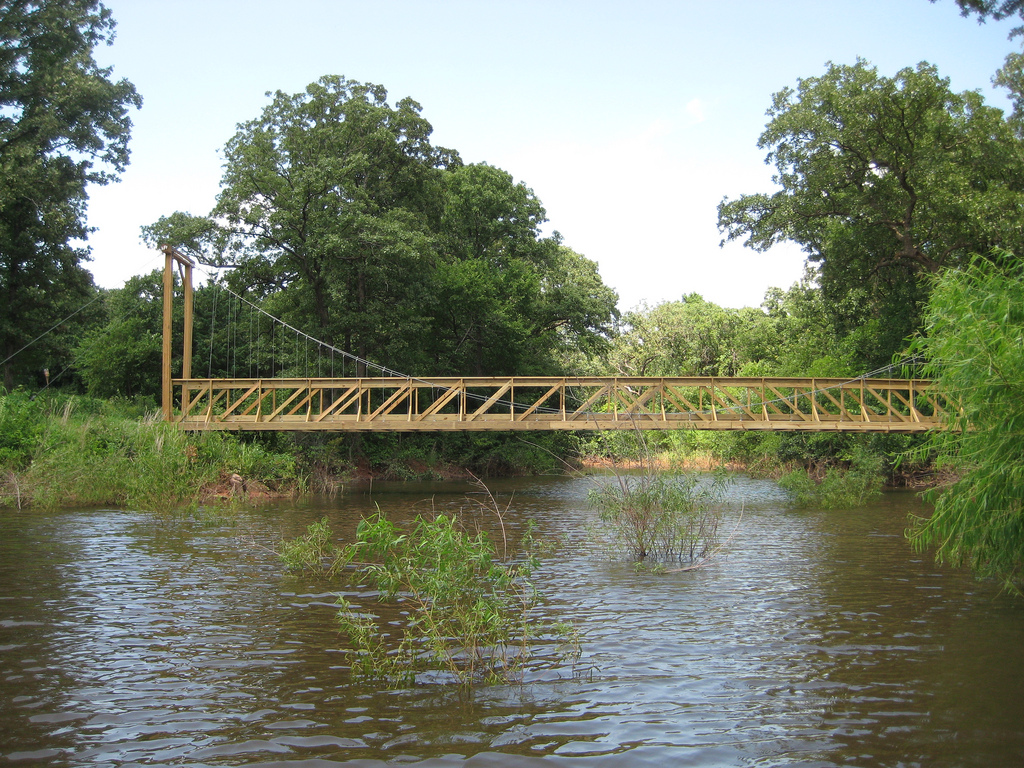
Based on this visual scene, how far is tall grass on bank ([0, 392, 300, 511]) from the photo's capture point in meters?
17.6

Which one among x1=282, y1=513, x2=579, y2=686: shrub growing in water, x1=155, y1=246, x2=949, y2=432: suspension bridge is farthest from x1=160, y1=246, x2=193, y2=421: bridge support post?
x1=282, y1=513, x2=579, y2=686: shrub growing in water

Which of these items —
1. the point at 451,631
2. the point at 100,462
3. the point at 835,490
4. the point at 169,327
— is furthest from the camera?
the point at 169,327

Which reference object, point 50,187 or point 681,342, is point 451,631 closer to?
point 50,187

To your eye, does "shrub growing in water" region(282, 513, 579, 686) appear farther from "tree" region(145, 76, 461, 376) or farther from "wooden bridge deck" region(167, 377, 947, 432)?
"tree" region(145, 76, 461, 376)

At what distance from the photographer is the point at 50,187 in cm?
3022

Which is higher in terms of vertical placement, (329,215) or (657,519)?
(329,215)

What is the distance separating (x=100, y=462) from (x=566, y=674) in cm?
1539

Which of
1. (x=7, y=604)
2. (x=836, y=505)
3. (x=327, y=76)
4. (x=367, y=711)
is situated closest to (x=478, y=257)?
(x=327, y=76)

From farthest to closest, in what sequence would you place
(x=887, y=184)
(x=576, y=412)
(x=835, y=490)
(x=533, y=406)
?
1. (x=887, y=184)
2. (x=576, y=412)
3. (x=533, y=406)
4. (x=835, y=490)

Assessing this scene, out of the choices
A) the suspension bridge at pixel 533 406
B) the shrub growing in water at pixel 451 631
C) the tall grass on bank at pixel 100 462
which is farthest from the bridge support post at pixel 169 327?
the shrub growing in water at pixel 451 631

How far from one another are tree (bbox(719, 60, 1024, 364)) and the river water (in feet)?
54.4

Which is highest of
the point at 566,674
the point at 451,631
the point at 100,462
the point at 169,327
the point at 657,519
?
the point at 169,327

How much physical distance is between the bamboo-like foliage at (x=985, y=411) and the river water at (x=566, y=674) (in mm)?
943

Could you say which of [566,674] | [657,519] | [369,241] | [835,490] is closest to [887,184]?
[835,490]
